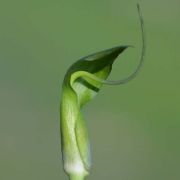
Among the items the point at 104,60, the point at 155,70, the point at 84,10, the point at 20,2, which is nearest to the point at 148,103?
the point at 155,70

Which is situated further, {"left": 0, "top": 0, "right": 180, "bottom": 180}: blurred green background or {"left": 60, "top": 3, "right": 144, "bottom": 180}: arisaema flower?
{"left": 0, "top": 0, "right": 180, "bottom": 180}: blurred green background

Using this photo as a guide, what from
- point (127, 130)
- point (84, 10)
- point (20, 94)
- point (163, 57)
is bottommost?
point (127, 130)

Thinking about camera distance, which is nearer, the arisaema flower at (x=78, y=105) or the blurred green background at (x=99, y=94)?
the arisaema flower at (x=78, y=105)

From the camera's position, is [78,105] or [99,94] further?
[99,94]

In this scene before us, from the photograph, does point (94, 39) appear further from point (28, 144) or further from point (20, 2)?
point (28, 144)
